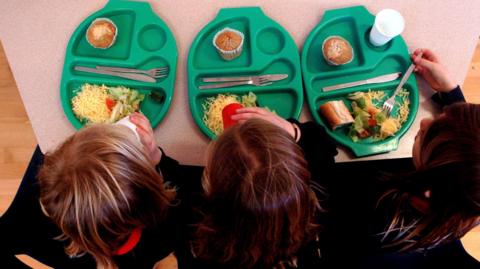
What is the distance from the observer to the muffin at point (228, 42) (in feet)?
3.34

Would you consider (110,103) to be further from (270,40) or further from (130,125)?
(270,40)

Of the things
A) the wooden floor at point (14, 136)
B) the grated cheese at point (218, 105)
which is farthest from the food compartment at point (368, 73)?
the wooden floor at point (14, 136)

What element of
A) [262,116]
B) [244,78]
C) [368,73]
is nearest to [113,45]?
[244,78]

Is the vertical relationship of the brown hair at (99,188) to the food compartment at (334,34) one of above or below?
below

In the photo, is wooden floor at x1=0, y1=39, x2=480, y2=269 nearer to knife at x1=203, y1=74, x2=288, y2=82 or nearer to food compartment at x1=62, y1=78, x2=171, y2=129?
food compartment at x1=62, y1=78, x2=171, y2=129

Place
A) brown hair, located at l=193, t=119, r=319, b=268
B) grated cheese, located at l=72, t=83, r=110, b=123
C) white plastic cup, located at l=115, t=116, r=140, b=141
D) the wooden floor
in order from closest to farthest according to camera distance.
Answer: brown hair, located at l=193, t=119, r=319, b=268 < white plastic cup, located at l=115, t=116, r=140, b=141 < grated cheese, located at l=72, t=83, r=110, b=123 < the wooden floor

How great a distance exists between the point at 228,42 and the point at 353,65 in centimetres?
42

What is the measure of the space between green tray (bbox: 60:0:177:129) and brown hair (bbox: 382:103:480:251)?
0.72m

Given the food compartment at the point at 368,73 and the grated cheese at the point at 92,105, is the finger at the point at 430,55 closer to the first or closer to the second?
the food compartment at the point at 368,73

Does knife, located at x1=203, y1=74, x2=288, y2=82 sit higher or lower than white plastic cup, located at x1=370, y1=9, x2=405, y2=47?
lower

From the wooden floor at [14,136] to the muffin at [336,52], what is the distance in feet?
3.78

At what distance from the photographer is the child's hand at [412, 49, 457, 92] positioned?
→ 1010 millimetres

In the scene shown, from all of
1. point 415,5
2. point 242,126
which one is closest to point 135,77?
point 242,126

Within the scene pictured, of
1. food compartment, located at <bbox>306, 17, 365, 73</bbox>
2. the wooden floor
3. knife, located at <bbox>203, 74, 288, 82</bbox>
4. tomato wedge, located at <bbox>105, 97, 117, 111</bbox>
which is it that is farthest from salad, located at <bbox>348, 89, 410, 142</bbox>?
the wooden floor
